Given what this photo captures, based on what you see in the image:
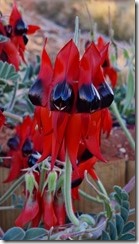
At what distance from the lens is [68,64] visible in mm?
973

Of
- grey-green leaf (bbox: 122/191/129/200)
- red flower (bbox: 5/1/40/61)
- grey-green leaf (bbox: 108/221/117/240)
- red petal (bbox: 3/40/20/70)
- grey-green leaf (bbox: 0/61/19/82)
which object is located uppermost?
red flower (bbox: 5/1/40/61)

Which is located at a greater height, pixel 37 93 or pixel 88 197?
pixel 37 93

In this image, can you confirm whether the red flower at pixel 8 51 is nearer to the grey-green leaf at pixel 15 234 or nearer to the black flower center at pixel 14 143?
the black flower center at pixel 14 143

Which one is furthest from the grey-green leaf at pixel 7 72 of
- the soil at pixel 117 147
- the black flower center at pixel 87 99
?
the soil at pixel 117 147

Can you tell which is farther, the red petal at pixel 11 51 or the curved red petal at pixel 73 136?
the red petal at pixel 11 51

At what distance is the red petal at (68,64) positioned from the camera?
38.3 inches

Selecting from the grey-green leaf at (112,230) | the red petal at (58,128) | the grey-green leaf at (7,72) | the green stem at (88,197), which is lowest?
the grey-green leaf at (112,230)

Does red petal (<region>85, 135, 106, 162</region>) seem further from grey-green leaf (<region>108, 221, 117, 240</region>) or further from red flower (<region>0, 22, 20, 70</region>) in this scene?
red flower (<region>0, 22, 20, 70</region>)

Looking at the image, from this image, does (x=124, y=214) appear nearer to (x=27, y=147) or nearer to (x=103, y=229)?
(x=103, y=229)

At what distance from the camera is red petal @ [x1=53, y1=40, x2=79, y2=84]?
0.97m

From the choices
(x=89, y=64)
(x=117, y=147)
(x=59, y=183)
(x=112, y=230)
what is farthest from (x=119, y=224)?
(x=117, y=147)

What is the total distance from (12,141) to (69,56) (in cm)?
55

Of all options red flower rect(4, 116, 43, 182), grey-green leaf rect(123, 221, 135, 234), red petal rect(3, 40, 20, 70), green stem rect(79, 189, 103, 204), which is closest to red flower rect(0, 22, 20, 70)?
red petal rect(3, 40, 20, 70)

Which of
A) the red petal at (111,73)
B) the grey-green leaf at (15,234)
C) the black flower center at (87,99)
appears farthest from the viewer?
the red petal at (111,73)
